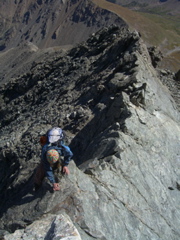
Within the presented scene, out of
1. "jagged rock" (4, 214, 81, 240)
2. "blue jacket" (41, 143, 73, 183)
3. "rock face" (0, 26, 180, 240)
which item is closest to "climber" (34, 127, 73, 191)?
"blue jacket" (41, 143, 73, 183)

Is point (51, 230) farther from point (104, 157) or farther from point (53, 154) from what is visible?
point (104, 157)

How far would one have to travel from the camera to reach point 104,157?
1249 centimetres

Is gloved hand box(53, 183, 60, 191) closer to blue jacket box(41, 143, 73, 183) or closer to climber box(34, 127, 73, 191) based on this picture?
climber box(34, 127, 73, 191)

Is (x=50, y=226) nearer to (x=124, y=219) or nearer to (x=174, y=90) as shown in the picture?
(x=124, y=219)

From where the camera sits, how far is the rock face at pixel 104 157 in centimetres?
980

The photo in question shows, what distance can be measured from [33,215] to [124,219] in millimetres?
2986

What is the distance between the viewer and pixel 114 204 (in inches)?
410

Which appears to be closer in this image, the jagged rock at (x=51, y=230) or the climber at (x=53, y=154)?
the jagged rock at (x=51, y=230)

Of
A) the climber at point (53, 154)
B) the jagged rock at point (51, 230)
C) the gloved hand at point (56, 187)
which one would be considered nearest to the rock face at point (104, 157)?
the jagged rock at point (51, 230)

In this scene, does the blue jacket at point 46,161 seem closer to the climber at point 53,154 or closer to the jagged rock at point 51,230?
the climber at point 53,154

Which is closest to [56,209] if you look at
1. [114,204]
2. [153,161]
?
[114,204]

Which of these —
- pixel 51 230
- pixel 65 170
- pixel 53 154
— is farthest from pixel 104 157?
pixel 51 230

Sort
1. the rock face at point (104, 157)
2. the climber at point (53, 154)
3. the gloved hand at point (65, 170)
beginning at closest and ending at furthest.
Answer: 1. the rock face at point (104, 157)
2. the climber at point (53, 154)
3. the gloved hand at point (65, 170)

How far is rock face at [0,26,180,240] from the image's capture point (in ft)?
32.2
